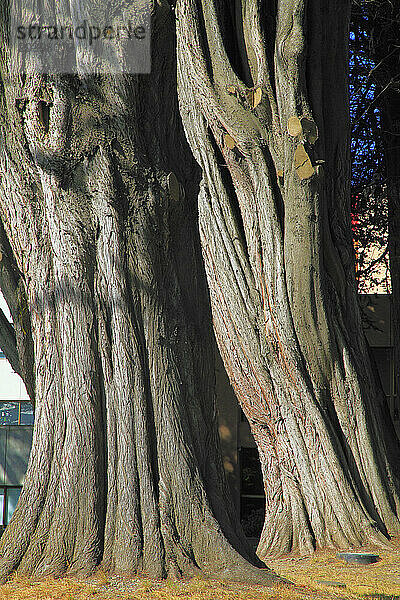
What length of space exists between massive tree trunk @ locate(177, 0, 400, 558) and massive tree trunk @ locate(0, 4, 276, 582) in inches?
79.5

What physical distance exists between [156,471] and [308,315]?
103 inches

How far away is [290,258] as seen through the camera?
220 inches

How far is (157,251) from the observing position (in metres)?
3.61

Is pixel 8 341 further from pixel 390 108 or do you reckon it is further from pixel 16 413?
pixel 16 413

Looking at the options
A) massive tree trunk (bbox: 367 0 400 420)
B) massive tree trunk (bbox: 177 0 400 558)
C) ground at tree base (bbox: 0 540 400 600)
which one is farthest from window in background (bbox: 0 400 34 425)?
ground at tree base (bbox: 0 540 400 600)

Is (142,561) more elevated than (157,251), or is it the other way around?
(157,251)

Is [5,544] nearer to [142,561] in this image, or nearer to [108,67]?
[142,561]

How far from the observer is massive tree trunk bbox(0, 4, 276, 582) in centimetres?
325

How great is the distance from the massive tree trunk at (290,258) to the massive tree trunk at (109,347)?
6.62 feet

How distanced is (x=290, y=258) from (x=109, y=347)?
2.52 metres

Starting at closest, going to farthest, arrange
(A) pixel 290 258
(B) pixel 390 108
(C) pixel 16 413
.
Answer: (A) pixel 290 258 < (B) pixel 390 108 < (C) pixel 16 413

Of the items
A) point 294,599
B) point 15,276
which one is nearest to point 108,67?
point 15,276

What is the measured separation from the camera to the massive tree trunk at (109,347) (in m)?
3.25

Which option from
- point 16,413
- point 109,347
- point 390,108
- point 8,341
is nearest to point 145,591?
point 109,347
